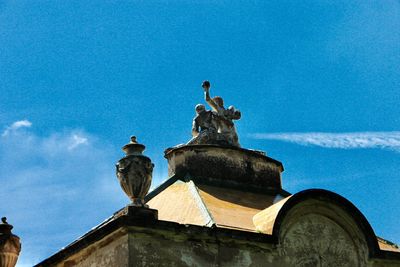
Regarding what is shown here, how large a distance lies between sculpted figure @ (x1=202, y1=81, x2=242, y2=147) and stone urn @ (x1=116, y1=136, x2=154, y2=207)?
4.84 m

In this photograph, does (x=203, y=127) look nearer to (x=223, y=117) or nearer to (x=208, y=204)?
(x=223, y=117)

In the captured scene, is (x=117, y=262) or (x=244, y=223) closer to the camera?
(x=117, y=262)

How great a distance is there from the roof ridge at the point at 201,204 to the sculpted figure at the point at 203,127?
158 cm

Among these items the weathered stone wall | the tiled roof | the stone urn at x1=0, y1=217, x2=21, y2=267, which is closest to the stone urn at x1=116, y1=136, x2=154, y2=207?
the weathered stone wall

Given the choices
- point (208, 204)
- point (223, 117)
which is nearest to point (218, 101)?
point (223, 117)

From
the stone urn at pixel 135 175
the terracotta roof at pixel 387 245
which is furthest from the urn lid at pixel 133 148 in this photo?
the terracotta roof at pixel 387 245

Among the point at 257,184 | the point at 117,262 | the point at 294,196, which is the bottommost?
the point at 117,262

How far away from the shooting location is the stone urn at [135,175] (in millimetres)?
15938

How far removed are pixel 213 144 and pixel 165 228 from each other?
504 centimetres

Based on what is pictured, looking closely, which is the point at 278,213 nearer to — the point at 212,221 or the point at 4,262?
the point at 212,221

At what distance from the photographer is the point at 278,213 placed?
16.5 meters

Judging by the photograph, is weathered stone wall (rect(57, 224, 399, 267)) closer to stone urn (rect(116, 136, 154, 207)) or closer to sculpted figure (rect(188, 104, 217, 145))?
stone urn (rect(116, 136, 154, 207))

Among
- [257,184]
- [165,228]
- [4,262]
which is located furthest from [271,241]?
[4,262]

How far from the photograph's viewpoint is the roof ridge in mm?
16416
